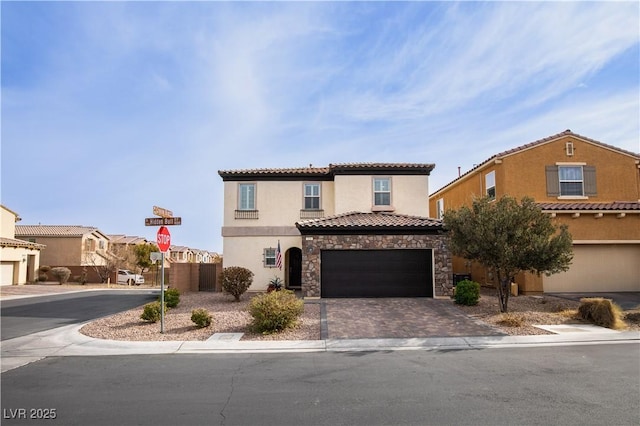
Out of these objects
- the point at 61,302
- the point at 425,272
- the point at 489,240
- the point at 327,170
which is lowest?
the point at 61,302

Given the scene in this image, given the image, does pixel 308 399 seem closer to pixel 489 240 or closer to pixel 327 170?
pixel 489 240

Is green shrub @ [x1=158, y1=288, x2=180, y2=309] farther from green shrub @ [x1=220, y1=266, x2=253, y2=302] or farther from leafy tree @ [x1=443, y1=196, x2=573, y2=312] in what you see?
leafy tree @ [x1=443, y1=196, x2=573, y2=312]

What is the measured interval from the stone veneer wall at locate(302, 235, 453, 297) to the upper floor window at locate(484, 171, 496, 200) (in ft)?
16.2

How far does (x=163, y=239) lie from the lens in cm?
1270

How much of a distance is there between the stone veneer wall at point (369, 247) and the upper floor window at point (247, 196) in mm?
5957

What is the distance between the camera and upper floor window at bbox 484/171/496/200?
22.5 metres

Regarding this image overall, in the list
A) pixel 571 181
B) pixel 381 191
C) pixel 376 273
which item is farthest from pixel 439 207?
pixel 376 273

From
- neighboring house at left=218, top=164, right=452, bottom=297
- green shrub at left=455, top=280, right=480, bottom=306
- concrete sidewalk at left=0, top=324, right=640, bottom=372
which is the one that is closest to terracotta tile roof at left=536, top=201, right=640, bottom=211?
neighboring house at left=218, top=164, right=452, bottom=297

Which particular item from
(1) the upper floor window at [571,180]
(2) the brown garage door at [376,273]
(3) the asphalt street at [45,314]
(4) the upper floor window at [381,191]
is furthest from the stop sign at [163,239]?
(1) the upper floor window at [571,180]

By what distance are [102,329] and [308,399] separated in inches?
379

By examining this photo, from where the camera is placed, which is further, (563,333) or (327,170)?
(327,170)

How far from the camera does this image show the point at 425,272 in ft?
64.5

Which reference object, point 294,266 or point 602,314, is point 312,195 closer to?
point 294,266

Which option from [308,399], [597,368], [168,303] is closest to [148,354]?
[308,399]
